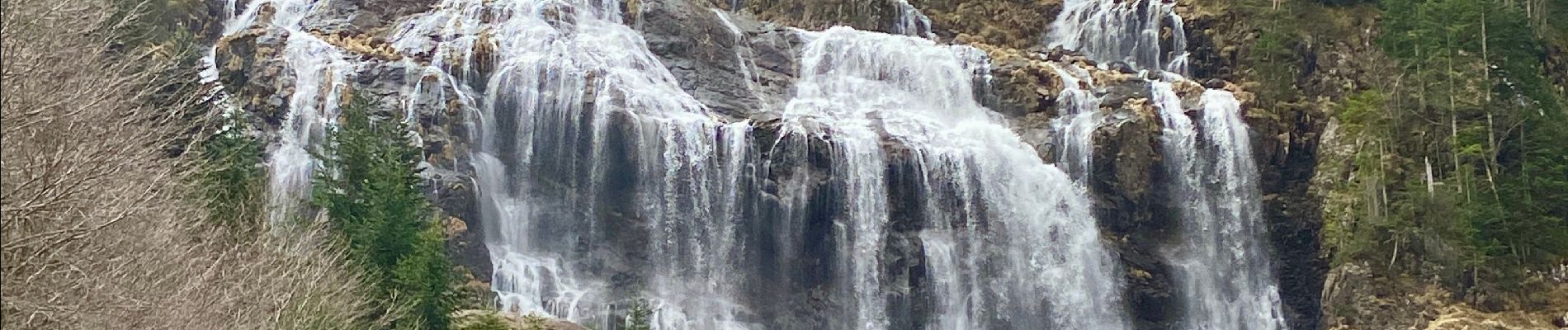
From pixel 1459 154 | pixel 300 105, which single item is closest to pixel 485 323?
pixel 300 105

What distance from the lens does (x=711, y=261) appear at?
34906 millimetres

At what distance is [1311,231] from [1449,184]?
392 cm

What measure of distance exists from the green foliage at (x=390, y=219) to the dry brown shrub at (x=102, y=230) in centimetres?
93

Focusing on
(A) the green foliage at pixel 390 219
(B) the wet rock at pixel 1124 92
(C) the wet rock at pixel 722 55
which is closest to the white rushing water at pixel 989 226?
(C) the wet rock at pixel 722 55

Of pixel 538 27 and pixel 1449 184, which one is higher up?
pixel 538 27

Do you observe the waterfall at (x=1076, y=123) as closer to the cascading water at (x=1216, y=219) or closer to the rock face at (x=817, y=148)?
the rock face at (x=817, y=148)

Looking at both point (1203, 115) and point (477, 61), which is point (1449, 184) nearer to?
point (1203, 115)

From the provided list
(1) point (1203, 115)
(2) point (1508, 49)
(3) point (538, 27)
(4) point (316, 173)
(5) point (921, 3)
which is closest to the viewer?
(4) point (316, 173)

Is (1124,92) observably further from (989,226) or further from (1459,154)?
(1459,154)

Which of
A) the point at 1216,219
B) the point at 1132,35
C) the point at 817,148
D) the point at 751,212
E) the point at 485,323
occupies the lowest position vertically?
the point at 485,323

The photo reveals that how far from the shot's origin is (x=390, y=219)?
2631 cm

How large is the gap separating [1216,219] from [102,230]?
26.8 m

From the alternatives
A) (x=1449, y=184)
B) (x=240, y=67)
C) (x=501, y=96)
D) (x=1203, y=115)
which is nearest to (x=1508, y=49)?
(x=1449, y=184)

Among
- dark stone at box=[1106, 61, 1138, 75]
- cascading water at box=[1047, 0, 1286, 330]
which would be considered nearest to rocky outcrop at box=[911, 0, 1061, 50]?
dark stone at box=[1106, 61, 1138, 75]
